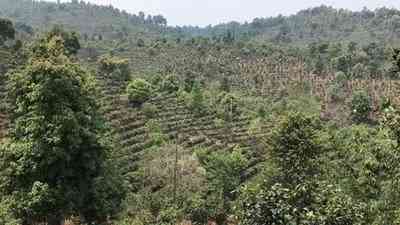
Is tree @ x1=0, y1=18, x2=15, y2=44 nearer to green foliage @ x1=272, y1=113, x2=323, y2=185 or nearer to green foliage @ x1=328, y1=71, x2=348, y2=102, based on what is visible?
green foliage @ x1=328, y1=71, x2=348, y2=102

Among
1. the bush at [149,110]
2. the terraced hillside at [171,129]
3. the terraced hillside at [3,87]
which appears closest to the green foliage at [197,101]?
the terraced hillside at [171,129]

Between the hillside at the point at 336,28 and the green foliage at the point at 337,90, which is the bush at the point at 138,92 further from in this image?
the hillside at the point at 336,28

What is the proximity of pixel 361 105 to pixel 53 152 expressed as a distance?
26.7m

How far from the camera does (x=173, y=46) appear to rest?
60.0m

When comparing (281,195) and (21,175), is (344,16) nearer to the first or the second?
(21,175)

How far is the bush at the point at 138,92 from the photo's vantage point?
116ft

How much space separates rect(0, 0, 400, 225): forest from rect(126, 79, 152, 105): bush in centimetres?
10

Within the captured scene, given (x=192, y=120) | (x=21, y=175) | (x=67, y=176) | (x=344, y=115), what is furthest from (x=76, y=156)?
(x=344, y=115)

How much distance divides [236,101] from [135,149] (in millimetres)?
11678

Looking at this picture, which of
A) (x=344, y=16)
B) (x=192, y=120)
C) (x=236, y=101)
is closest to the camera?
(x=192, y=120)

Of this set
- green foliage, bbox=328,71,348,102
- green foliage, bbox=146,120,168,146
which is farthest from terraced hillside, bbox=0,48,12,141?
green foliage, bbox=328,71,348,102

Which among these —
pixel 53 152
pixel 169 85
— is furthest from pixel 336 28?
pixel 53 152

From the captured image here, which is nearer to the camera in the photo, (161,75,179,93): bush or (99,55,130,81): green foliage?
(99,55,130,81): green foliage

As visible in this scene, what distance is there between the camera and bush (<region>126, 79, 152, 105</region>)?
3522 centimetres
